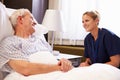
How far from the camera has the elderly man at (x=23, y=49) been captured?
169 centimetres

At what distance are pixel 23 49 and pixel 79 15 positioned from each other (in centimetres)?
161

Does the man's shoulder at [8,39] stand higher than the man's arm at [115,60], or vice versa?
the man's shoulder at [8,39]

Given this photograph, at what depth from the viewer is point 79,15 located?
3311 mm

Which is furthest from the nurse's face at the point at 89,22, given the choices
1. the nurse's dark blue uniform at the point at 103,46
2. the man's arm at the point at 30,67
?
the man's arm at the point at 30,67

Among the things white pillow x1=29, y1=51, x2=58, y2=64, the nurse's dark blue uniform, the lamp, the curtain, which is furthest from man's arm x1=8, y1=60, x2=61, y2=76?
the curtain

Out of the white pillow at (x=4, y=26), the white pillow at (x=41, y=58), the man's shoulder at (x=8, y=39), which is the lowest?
the white pillow at (x=41, y=58)

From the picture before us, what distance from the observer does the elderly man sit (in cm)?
169

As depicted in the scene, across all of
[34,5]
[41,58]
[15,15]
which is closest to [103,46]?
[41,58]

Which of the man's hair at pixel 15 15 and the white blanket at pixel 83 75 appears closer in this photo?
the white blanket at pixel 83 75

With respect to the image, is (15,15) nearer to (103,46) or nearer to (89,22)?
(89,22)

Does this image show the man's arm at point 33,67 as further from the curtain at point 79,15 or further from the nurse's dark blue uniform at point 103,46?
the curtain at point 79,15

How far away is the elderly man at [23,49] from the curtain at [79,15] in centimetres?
125

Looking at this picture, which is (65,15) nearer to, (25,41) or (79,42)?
(79,42)

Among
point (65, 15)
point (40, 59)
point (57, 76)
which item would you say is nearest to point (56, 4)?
point (65, 15)
